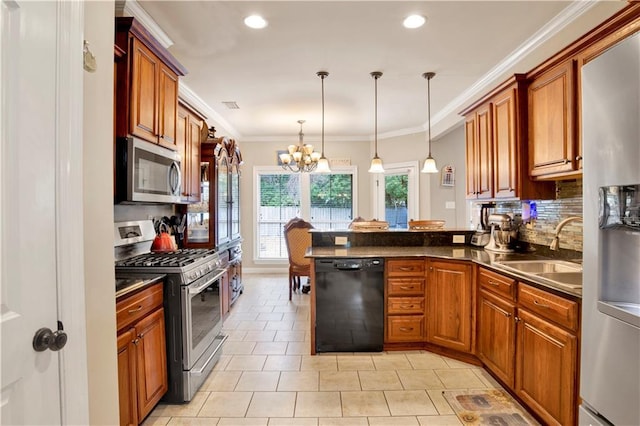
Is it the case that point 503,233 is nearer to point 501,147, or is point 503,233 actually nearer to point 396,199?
point 501,147

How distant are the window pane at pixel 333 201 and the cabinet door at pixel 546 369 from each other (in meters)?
4.76

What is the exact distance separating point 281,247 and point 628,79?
236 inches

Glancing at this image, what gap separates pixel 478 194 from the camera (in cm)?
341

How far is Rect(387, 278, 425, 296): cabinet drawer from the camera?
3.03 meters

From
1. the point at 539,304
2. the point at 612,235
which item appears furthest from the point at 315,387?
the point at 612,235

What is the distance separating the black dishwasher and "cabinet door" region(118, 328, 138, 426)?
1.56 meters

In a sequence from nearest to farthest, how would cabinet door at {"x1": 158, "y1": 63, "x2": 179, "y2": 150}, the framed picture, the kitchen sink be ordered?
the kitchen sink < cabinet door at {"x1": 158, "y1": 63, "x2": 179, "y2": 150} < the framed picture

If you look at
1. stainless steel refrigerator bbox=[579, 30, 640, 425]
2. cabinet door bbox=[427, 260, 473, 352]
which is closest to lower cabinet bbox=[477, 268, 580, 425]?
cabinet door bbox=[427, 260, 473, 352]

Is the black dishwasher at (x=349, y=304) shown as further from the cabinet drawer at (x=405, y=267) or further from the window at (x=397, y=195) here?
the window at (x=397, y=195)

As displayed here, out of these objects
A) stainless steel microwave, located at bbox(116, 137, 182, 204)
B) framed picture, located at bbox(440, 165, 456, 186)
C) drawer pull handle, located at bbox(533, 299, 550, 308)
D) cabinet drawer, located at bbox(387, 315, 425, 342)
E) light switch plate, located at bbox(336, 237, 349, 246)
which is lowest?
cabinet drawer, located at bbox(387, 315, 425, 342)

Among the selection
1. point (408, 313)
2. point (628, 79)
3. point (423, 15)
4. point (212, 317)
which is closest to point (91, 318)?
point (212, 317)

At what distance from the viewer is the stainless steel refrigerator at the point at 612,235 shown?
1212mm

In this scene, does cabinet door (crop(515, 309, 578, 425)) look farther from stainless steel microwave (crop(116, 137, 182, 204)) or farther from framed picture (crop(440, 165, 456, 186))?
framed picture (crop(440, 165, 456, 186))

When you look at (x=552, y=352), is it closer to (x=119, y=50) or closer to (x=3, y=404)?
(x=3, y=404)
